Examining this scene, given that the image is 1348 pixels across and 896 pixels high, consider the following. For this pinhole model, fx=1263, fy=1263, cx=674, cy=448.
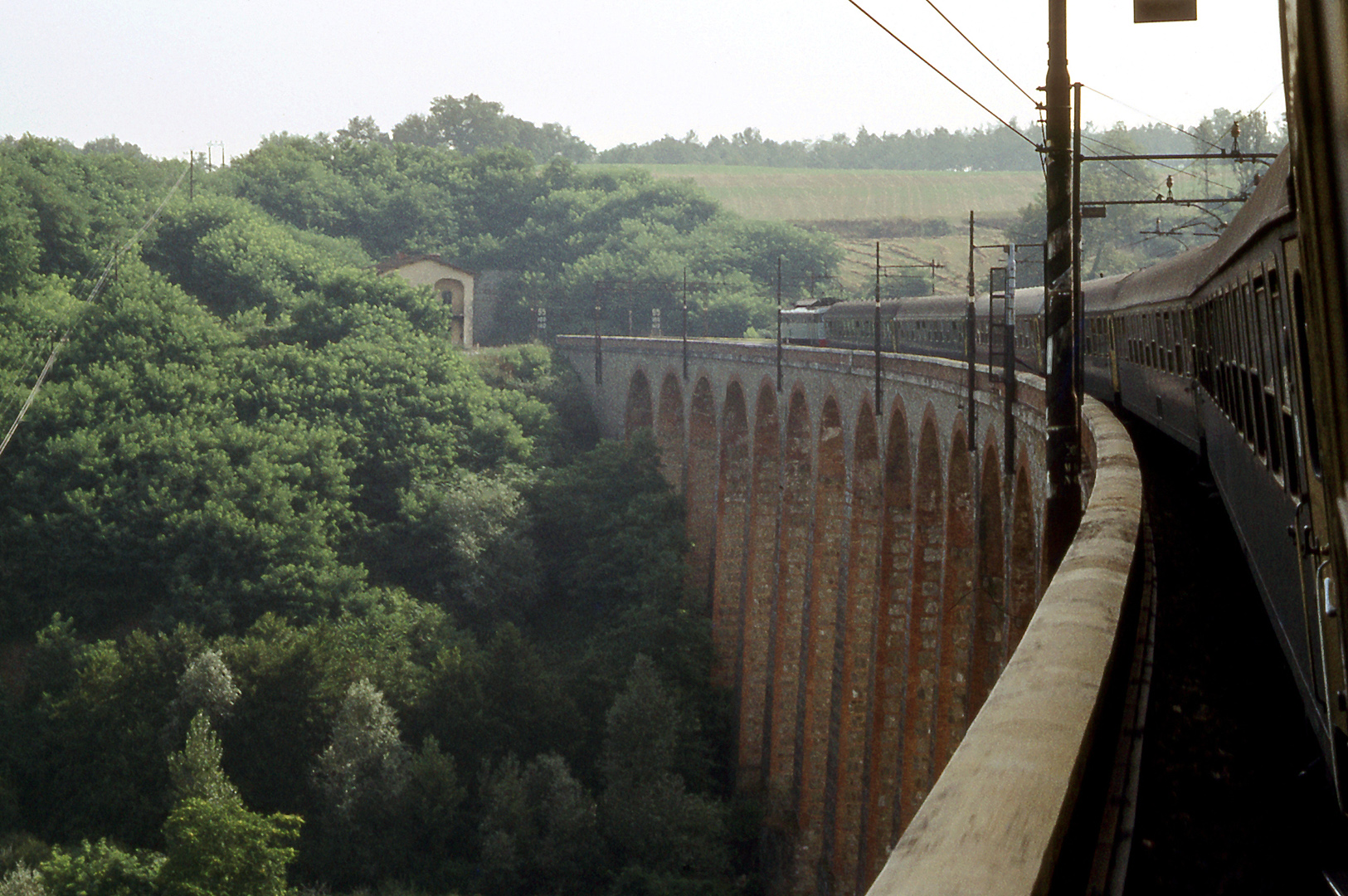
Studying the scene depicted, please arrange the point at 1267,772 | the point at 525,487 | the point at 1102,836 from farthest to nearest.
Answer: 1. the point at 525,487
2. the point at 1267,772
3. the point at 1102,836

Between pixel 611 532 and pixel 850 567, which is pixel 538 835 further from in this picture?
pixel 611 532

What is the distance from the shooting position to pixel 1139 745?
10.9 feet

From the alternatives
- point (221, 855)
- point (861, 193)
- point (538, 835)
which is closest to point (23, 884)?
point (221, 855)

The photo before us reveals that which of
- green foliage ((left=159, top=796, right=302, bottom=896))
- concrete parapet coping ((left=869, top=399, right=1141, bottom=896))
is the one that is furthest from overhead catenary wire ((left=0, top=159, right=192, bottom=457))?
concrete parapet coping ((left=869, top=399, right=1141, bottom=896))

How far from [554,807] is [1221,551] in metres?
19.6

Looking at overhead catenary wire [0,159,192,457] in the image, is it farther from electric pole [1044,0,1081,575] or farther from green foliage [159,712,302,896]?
electric pole [1044,0,1081,575]

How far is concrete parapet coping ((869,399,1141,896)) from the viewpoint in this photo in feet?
4.85

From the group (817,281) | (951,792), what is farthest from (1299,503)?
(817,281)

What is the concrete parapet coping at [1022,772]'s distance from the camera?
1.48 meters

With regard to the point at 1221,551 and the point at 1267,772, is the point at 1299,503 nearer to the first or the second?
the point at 1267,772

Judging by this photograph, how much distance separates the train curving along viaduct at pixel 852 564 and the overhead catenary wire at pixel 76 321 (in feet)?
59.0

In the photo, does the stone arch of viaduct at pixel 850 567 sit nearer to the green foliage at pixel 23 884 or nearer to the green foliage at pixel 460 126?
the green foliage at pixel 23 884

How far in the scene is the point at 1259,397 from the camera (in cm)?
516

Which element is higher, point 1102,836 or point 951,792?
point 951,792
